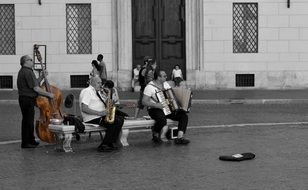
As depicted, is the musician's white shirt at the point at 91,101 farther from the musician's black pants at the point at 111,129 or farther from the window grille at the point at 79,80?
the window grille at the point at 79,80

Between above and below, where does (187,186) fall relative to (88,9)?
below

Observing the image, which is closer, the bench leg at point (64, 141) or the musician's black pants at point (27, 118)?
the bench leg at point (64, 141)

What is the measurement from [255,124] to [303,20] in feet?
38.2

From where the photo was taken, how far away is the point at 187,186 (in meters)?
9.98

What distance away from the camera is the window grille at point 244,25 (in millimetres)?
28188

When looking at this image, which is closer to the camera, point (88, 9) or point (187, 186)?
point (187, 186)

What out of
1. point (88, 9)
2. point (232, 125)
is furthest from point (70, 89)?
Result: point (232, 125)

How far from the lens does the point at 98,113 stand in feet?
44.1

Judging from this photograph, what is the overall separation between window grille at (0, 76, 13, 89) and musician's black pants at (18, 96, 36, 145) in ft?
47.7

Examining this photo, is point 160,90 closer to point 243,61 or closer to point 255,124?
point 255,124

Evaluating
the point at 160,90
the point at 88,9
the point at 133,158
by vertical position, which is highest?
the point at 88,9

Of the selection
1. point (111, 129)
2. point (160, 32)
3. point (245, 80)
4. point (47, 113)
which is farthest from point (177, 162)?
point (160, 32)

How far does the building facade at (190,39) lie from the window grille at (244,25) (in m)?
0.03

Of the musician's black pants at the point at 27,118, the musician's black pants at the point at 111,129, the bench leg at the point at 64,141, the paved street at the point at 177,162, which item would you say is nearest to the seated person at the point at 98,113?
the musician's black pants at the point at 111,129
